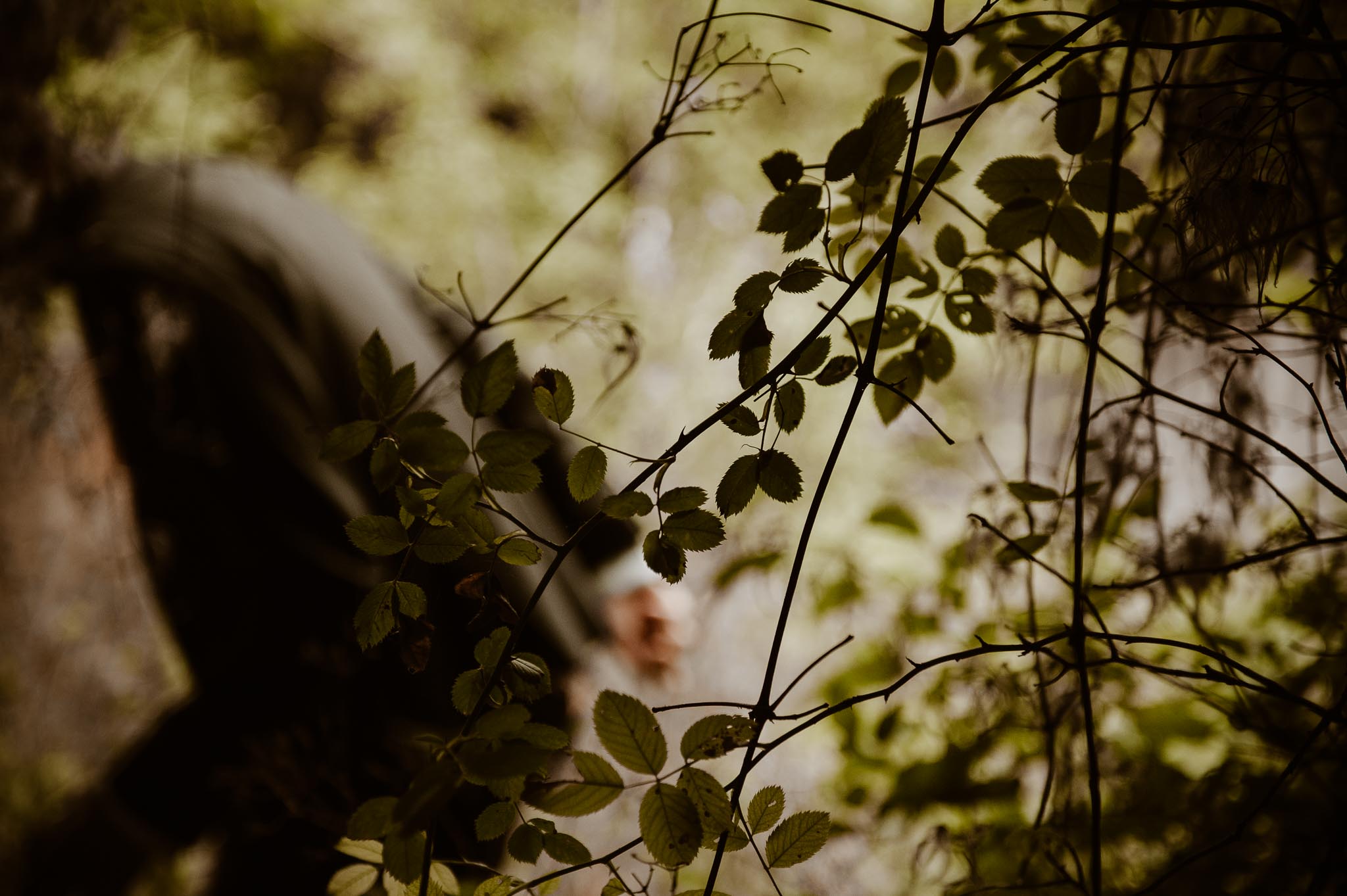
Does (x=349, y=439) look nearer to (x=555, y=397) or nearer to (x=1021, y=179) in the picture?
(x=555, y=397)

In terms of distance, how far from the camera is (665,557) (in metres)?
0.37

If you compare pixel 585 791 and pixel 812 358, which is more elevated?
pixel 812 358

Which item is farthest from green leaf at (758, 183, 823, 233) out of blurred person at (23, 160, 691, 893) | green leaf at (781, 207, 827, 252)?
blurred person at (23, 160, 691, 893)

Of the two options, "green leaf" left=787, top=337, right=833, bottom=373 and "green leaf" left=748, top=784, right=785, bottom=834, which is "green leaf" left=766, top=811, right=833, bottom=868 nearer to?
"green leaf" left=748, top=784, right=785, bottom=834

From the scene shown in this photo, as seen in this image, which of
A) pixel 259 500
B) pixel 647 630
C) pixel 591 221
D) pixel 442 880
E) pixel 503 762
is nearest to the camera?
pixel 503 762

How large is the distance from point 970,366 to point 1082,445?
4.78m

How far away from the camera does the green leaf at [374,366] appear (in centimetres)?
35

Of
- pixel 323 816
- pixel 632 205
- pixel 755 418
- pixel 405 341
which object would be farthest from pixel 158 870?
pixel 632 205

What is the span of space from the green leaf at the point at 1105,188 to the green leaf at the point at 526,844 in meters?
0.47

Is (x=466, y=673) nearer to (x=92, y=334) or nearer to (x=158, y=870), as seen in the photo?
(x=92, y=334)

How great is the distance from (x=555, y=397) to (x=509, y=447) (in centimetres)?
4

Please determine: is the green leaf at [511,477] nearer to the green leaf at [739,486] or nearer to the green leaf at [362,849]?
the green leaf at [739,486]

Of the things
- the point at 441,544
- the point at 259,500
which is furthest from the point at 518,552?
the point at 259,500

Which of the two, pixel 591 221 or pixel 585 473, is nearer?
pixel 585 473
